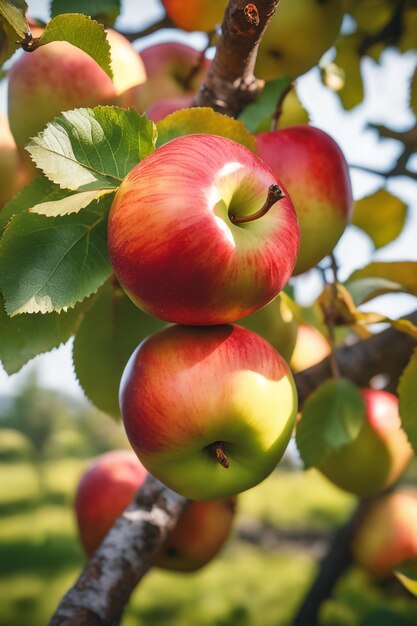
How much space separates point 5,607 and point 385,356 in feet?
2.89

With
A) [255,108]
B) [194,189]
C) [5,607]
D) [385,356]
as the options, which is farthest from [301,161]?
[5,607]

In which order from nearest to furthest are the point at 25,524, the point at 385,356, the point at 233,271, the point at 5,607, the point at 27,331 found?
the point at 233,271 < the point at 27,331 < the point at 385,356 < the point at 5,607 < the point at 25,524

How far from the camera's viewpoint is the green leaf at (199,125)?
59 cm

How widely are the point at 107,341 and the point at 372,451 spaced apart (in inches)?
16.4

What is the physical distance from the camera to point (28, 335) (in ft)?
1.93

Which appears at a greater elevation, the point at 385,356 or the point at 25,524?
the point at 385,356

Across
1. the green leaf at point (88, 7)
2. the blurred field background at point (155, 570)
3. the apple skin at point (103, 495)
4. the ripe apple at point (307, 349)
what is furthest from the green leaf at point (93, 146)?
the blurred field background at point (155, 570)

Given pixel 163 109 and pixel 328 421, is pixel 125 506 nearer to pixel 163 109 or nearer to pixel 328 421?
pixel 328 421

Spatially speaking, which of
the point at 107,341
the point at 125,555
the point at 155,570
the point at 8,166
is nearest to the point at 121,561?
the point at 125,555

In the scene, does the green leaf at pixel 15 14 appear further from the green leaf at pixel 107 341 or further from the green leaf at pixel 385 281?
the green leaf at pixel 385 281

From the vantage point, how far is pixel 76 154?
1.76 feet

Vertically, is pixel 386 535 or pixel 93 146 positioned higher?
pixel 93 146

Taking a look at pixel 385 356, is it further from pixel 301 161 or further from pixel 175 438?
pixel 175 438

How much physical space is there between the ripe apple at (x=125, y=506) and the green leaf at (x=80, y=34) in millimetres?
642
